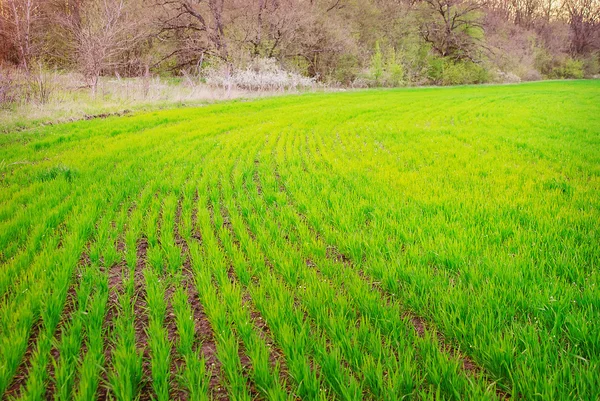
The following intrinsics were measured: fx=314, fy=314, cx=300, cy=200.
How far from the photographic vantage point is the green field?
165cm

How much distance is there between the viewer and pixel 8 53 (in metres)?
22.5

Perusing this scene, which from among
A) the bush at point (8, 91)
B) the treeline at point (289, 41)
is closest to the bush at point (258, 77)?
the treeline at point (289, 41)

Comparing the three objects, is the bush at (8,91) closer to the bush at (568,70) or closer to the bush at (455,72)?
the bush at (455,72)

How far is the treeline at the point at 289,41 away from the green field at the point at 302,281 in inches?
603

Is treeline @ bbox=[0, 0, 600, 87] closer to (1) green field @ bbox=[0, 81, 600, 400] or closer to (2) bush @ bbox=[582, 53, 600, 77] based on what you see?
(2) bush @ bbox=[582, 53, 600, 77]

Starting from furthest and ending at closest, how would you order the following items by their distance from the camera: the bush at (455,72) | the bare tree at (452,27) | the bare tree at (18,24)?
the bush at (455,72) < the bare tree at (452,27) < the bare tree at (18,24)

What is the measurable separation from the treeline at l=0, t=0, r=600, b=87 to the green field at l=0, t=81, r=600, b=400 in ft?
50.3

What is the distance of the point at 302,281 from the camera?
2.57 meters

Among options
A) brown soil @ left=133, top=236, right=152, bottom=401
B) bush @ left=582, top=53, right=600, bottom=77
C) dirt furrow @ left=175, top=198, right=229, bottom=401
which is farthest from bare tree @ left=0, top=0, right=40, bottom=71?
bush @ left=582, top=53, right=600, bottom=77

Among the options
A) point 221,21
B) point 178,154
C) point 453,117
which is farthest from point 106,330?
point 221,21

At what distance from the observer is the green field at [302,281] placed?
165 cm

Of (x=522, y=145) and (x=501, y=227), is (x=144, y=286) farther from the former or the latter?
(x=522, y=145)

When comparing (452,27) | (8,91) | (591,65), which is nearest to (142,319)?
(8,91)

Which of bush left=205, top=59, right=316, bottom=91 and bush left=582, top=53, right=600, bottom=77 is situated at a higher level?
bush left=582, top=53, right=600, bottom=77
